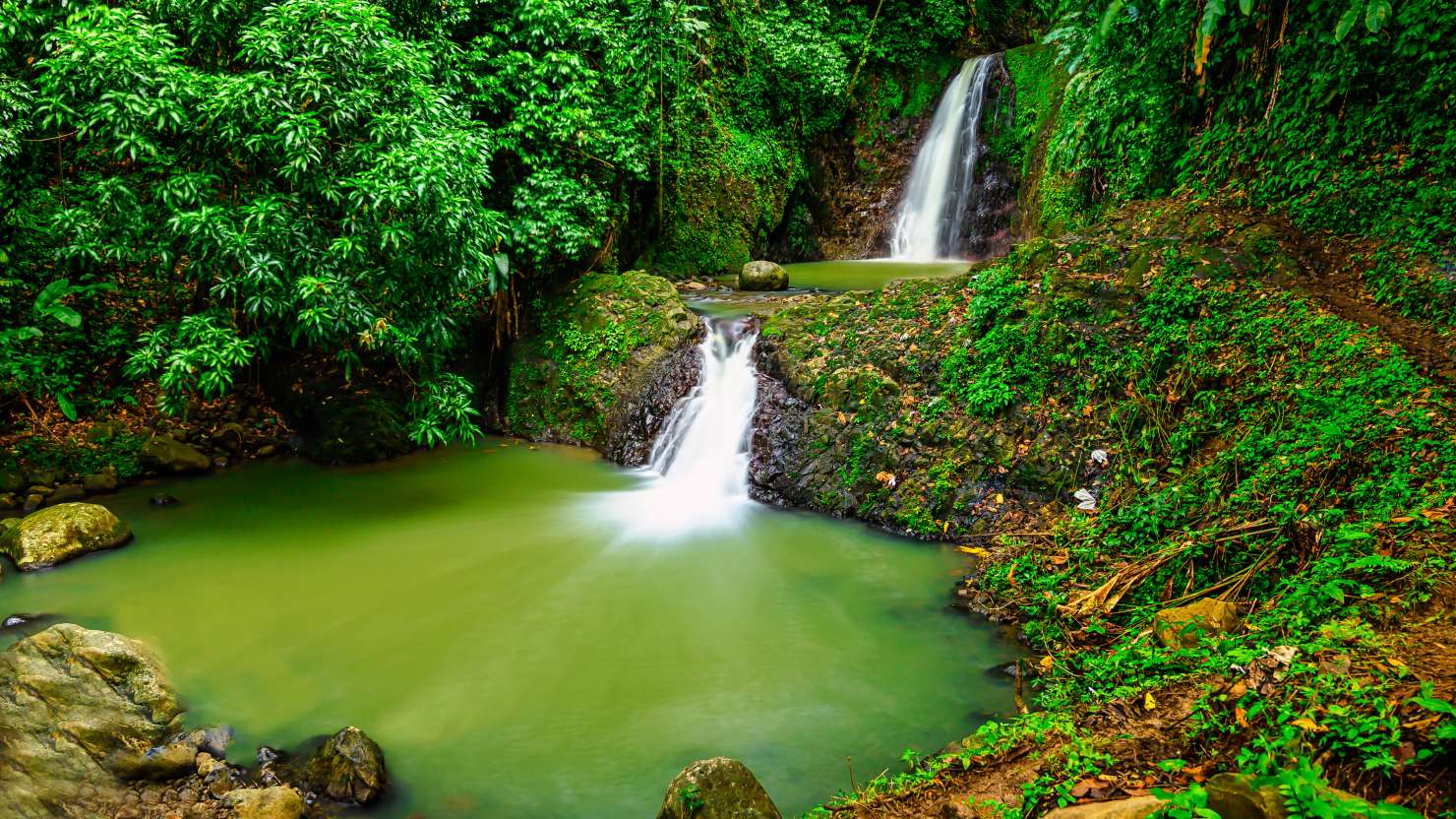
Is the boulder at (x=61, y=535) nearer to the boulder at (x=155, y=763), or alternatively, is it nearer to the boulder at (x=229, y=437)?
the boulder at (x=229, y=437)

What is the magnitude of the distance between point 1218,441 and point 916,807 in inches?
154

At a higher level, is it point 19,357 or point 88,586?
point 19,357

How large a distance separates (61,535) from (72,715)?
125 inches

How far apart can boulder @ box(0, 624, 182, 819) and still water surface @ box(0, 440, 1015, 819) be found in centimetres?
30

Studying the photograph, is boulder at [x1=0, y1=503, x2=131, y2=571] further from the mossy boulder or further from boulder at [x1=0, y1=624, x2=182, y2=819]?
the mossy boulder

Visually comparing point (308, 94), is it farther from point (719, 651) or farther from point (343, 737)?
point (719, 651)

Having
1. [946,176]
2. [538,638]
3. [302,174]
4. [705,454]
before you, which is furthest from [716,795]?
[946,176]

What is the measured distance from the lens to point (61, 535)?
267 inches

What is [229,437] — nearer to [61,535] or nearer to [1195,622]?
[61,535]

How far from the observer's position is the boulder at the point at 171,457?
8.84 meters

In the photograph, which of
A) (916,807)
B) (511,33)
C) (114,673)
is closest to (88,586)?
(114,673)

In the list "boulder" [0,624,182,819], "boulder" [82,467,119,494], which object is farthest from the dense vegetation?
"boulder" [0,624,182,819]

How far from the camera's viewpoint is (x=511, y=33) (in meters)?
9.74

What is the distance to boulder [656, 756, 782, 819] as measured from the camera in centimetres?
345
